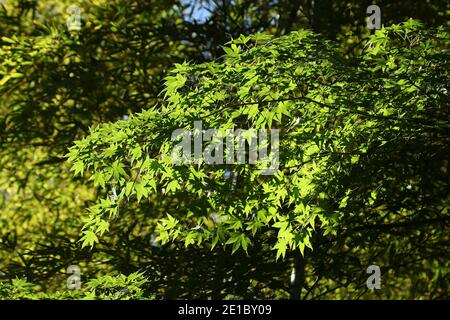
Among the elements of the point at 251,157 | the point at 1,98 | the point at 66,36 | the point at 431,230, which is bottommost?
the point at 431,230

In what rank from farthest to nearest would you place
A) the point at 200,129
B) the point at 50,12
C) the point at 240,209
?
1. the point at 50,12
2. the point at 240,209
3. the point at 200,129

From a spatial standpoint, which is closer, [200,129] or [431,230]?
[200,129]

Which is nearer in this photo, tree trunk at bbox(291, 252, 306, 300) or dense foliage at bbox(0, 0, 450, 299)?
dense foliage at bbox(0, 0, 450, 299)

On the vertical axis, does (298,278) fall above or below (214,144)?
below

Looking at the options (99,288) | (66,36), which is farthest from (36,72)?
(99,288)

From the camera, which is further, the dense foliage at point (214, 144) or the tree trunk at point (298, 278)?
the tree trunk at point (298, 278)

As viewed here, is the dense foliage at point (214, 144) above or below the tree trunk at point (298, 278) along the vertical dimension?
above

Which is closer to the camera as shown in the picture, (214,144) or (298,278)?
(214,144)

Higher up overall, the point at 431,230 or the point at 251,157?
the point at 251,157

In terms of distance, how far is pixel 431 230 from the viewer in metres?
7.41

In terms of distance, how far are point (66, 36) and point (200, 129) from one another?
4493mm

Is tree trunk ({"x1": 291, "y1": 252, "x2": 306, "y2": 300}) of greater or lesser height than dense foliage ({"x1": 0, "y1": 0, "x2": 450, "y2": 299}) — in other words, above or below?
below

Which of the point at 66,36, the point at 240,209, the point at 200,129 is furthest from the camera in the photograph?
the point at 66,36

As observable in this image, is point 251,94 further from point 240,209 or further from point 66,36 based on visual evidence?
point 66,36
